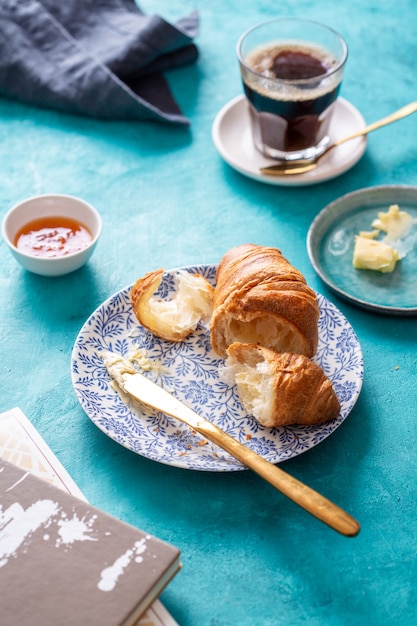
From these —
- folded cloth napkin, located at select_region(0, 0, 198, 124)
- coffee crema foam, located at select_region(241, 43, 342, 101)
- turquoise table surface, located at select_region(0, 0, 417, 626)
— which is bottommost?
turquoise table surface, located at select_region(0, 0, 417, 626)

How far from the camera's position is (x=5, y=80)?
221cm

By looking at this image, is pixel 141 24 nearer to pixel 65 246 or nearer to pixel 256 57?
pixel 256 57

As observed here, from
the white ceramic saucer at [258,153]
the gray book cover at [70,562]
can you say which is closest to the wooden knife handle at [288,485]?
the gray book cover at [70,562]

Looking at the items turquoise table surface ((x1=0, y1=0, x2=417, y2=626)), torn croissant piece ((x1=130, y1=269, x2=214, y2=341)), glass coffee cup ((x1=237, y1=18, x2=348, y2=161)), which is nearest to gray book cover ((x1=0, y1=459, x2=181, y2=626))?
turquoise table surface ((x1=0, y1=0, x2=417, y2=626))

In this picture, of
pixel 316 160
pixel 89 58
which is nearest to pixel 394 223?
pixel 316 160

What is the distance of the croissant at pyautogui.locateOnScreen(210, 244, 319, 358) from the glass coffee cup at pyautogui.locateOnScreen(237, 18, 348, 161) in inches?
20.0

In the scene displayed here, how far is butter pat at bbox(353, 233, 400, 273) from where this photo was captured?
173 cm

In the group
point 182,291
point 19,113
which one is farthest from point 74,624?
point 19,113

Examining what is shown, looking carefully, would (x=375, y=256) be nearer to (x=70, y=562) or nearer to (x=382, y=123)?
(x=382, y=123)

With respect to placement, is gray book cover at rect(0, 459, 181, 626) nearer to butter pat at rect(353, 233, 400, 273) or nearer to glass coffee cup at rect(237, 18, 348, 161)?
butter pat at rect(353, 233, 400, 273)

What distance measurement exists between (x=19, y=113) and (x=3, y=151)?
18cm

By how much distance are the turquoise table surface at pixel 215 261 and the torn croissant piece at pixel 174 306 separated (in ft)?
0.61

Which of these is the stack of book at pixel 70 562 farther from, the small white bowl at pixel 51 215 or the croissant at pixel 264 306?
the small white bowl at pixel 51 215

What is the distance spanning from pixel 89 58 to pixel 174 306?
3.09ft
